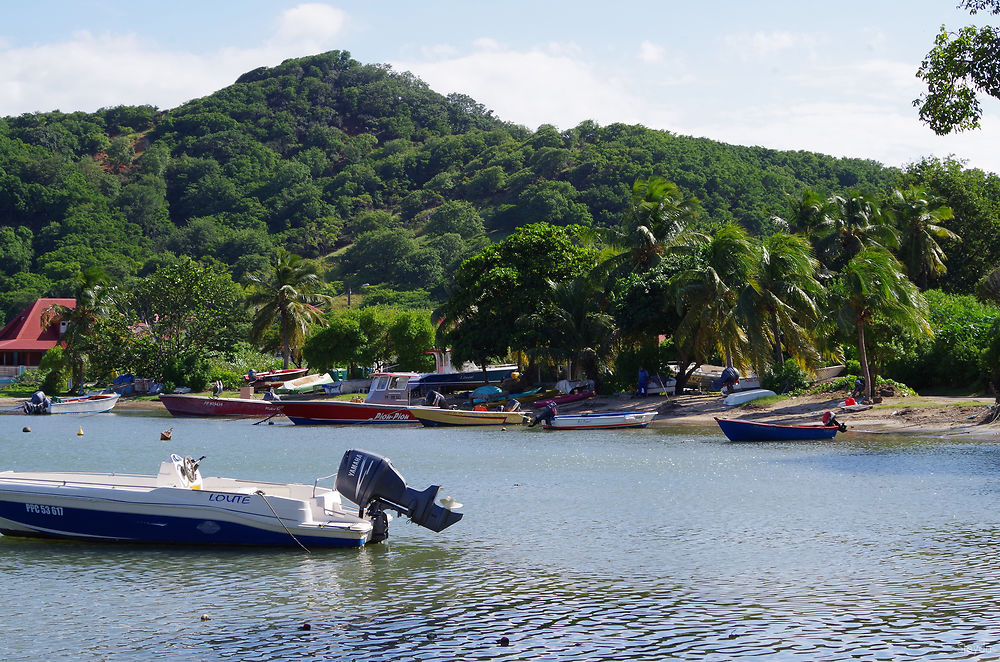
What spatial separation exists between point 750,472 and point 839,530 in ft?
31.5

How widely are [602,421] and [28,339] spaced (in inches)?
2568

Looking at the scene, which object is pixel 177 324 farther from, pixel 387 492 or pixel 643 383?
pixel 387 492

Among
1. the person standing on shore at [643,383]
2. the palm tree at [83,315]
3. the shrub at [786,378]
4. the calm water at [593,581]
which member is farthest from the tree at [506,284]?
the palm tree at [83,315]

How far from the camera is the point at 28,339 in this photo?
92.3 meters

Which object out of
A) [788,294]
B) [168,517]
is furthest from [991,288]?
[168,517]

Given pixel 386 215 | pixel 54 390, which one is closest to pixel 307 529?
pixel 54 390

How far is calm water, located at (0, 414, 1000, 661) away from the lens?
43.5 feet

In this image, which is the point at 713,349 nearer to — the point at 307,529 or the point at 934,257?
the point at 934,257

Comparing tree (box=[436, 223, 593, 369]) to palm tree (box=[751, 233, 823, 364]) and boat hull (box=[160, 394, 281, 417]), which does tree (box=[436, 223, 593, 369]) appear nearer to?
boat hull (box=[160, 394, 281, 417])

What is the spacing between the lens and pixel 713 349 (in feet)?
191

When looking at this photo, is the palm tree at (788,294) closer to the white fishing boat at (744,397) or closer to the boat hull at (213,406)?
the white fishing boat at (744,397)

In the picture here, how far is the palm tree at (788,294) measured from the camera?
2018 inches

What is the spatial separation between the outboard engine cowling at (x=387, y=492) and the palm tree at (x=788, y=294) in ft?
115

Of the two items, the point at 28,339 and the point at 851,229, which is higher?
the point at 851,229
